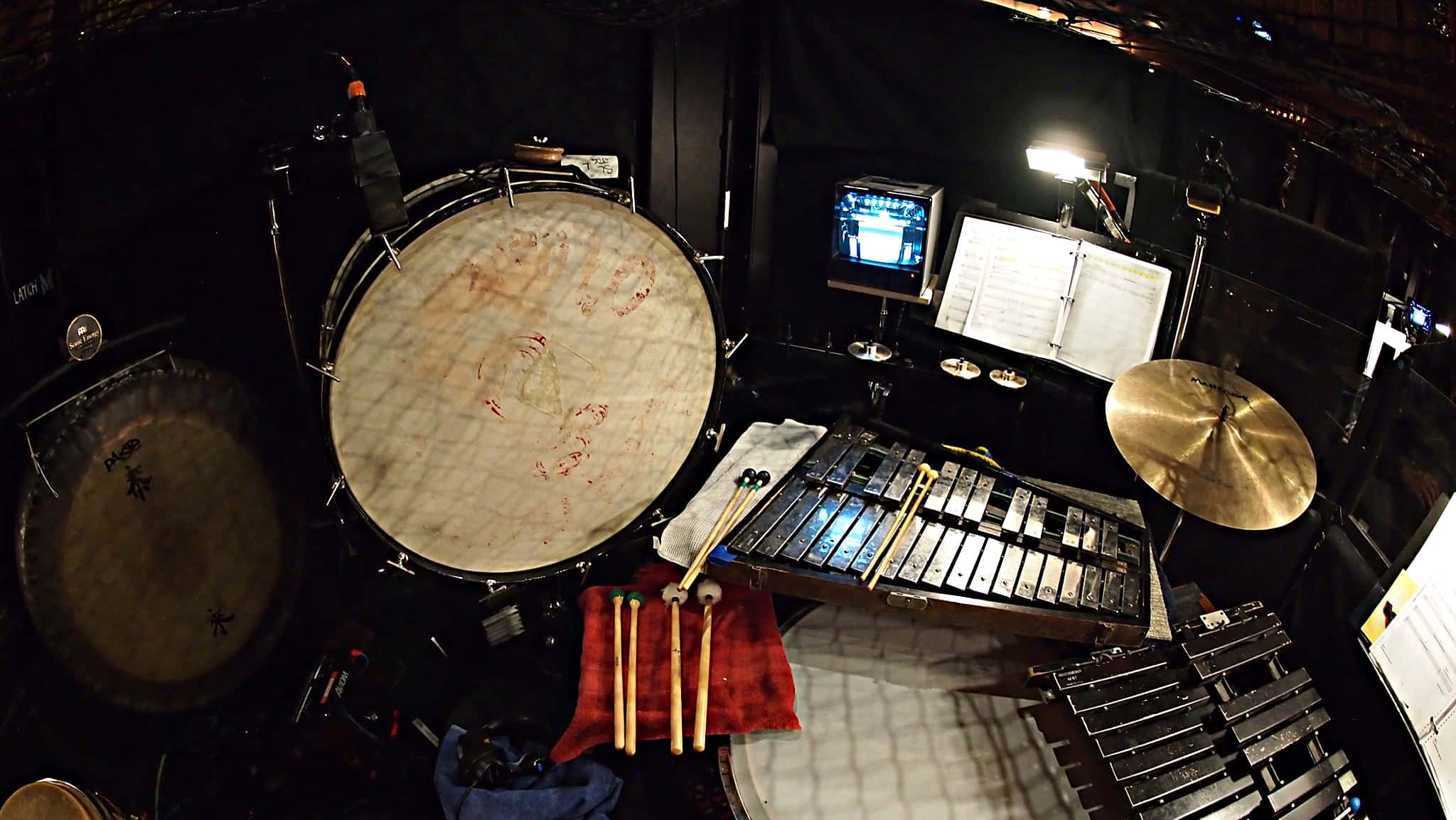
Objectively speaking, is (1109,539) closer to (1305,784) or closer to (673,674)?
(1305,784)

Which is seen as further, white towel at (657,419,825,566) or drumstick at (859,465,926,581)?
white towel at (657,419,825,566)

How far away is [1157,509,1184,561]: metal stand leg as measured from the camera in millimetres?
3258

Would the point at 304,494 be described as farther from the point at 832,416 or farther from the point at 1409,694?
the point at 1409,694

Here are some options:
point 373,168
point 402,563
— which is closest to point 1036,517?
point 402,563

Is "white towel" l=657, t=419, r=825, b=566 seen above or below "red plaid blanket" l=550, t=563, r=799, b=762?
above

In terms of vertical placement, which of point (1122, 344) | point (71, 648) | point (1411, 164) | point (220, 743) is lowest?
point (220, 743)

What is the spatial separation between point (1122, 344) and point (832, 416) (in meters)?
1.19

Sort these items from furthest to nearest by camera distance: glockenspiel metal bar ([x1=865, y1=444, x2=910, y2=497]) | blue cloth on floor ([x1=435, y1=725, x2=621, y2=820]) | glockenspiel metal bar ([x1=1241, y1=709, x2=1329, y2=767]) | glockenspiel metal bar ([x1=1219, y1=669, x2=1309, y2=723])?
glockenspiel metal bar ([x1=865, y1=444, x2=910, y2=497])
blue cloth on floor ([x1=435, y1=725, x2=621, y2=820])
glockenspiel metal bar ([x1=1219, y1=669, x2=1309, y2=723])
glockenspiel metal bar ([x1=1241, y1=709, x2=1329, y2=767])

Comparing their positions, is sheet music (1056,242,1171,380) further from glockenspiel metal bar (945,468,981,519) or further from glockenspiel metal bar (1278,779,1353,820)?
glockenspiel metal bar (1278,779,1353,820)

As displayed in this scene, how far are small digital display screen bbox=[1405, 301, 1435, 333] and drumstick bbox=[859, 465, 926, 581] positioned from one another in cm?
143

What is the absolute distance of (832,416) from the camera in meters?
3.87

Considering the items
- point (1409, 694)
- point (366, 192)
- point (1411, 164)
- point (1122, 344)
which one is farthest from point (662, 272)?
point (1409, 694)

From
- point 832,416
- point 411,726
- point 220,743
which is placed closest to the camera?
point 220,743

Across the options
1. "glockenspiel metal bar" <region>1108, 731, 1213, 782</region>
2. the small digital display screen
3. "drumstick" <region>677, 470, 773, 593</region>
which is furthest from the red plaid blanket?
the small digital display screen
